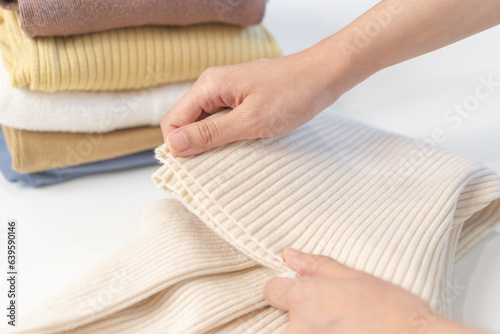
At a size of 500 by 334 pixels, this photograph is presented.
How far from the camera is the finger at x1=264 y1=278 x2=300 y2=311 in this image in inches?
21.7

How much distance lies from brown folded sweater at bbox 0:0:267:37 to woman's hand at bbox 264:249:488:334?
440mm

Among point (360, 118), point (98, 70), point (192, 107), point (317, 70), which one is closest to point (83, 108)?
point (98, 70)

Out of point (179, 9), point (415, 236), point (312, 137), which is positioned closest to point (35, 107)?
point (179, 9)

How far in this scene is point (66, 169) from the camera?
834 millimetres

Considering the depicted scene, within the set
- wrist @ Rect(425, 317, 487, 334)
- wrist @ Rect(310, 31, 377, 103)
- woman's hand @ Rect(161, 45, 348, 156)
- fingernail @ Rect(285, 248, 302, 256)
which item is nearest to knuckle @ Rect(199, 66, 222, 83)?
woman's hand @ Rect(161, 45, 348, 156)

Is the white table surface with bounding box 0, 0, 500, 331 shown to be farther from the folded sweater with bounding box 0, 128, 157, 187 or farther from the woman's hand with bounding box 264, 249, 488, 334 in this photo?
the woman's hand with bounding box 264, 249, 488, 334

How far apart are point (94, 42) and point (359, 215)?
1.46 feet

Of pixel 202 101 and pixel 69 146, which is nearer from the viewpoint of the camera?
pixel 202 101

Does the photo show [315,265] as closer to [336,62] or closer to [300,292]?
[300,292]

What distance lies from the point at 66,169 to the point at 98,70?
0.16 meters

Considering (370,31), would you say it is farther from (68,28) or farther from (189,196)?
(68,28)

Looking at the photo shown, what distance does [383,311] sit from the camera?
484 millimetres

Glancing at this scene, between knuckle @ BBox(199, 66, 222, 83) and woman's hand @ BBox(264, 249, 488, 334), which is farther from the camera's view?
knuckle @ BBox(199, 66, 222, 83)

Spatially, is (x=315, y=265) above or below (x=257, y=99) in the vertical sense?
below
